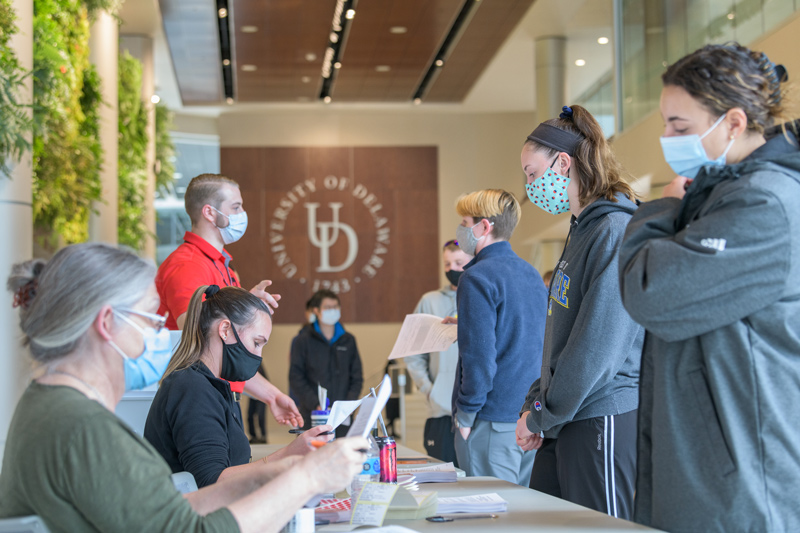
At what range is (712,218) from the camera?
160cm

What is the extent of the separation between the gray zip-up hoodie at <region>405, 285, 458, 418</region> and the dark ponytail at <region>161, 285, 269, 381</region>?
244cm

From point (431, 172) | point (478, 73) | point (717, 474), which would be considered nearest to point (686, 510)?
point (717, 474)

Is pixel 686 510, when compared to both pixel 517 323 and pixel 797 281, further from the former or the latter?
pixel 517 323

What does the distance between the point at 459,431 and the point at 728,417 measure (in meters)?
1.99

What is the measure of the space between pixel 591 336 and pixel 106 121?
6.03 meters

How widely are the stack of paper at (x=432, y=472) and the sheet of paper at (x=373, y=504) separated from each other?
77cm

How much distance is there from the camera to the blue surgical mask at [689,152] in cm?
172

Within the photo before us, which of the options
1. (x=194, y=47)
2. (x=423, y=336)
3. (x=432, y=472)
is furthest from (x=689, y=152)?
(x=194, y=47)

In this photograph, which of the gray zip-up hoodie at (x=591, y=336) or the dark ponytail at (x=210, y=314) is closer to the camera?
the gray zip-up hoodie at (x=591, y=336)

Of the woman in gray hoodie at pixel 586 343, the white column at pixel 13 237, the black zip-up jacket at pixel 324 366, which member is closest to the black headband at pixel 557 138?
the woman in gray hoodie at pixel 586 343

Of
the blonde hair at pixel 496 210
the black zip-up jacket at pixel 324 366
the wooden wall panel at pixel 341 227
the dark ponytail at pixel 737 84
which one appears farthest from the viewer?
the wooden wall panel at pixel 341 227

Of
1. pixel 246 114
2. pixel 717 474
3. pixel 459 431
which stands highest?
pixel 246 114

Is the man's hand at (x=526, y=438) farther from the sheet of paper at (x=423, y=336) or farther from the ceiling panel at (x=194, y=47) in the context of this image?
the ceiling panel at (x=194, y=47)

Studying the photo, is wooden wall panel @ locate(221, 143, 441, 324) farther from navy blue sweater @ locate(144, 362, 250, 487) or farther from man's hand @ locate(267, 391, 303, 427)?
navy blue sweater @ locate(144, 362, 250, 487)
